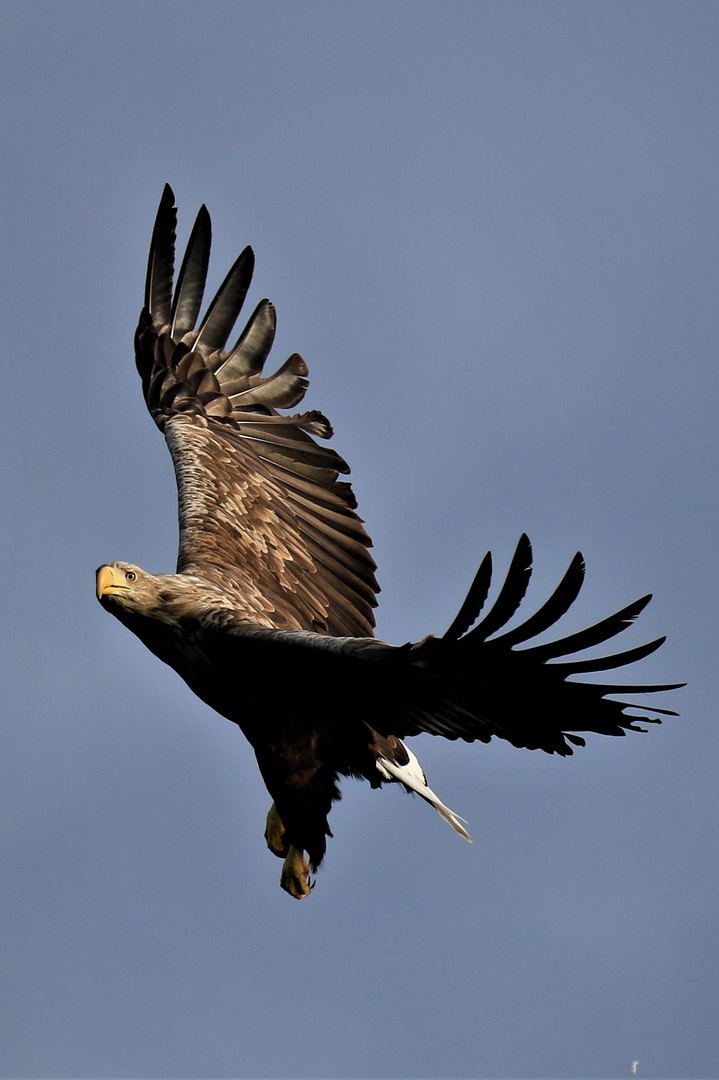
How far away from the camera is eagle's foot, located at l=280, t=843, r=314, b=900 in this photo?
10438 mm

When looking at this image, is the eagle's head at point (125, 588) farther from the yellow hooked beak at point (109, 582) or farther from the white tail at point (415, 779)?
the white tail at point (415, 779)

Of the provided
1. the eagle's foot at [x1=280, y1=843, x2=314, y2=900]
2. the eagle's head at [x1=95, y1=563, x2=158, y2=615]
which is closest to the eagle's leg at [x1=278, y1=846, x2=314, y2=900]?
the eagle's foot at [x1=280, y1=843, x2=314, y2=900]

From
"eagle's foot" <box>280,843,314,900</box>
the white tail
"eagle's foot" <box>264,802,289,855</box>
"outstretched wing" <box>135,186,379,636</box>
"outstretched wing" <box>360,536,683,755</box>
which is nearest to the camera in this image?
"outstretched wing" <box>360,536,683,755</box>

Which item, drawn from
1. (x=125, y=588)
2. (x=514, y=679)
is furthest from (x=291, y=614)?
(x=514, y=679)

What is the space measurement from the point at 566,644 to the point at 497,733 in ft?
2.75

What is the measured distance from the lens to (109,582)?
1005 cm

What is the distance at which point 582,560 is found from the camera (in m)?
7.46

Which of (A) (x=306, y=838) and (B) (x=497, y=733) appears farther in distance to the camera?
(A) (x=306, y=838)

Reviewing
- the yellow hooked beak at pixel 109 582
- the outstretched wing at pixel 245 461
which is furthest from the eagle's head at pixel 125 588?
the outstretched wing at pixel 245 461

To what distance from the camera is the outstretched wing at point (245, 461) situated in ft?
36.9

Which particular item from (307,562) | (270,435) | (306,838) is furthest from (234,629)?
(270,435)

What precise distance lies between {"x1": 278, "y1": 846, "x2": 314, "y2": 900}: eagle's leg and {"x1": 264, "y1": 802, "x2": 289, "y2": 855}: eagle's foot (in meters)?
0.17

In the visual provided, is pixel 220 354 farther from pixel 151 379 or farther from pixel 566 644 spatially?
pixel 566 644

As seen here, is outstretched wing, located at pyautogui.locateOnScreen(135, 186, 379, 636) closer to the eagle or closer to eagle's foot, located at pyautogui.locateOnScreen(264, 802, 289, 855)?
the eagle
